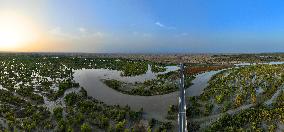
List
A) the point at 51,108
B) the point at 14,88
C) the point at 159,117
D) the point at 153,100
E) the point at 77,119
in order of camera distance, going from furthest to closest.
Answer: the point at 14,88 < the point at 153,100 < the point at 51,108 < the point at 159,117 < the point at 77,119

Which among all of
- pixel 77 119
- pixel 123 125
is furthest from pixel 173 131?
pixel 77 119

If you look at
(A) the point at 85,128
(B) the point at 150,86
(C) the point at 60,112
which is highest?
(B) the point at 150,86

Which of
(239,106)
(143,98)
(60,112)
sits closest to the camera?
(60,112)

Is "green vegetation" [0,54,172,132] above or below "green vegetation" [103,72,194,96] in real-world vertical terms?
below

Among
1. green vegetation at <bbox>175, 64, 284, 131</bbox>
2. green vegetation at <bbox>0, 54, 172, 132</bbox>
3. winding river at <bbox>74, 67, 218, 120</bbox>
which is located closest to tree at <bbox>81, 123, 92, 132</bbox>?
green vegetation at <bbox>0, 54, 172, 132</bbox>

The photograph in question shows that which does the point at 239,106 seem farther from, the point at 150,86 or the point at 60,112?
the point at 60,112

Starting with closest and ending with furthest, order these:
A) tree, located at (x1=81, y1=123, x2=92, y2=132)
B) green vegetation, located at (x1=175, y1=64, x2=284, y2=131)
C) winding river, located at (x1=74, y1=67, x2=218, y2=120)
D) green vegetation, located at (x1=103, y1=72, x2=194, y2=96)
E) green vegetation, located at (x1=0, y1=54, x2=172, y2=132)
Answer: tree, located at (x1=81, y1=123, x2=92, y2=132) → green vegetation, located at (x1=175, y1=64, x2=284, y2=131) → green vegetation, located at (x1=0, y1=54, x2=172, y2=132) → winding river, located at (x1=74, y1=67, x2=218, y2=120) → green vegetation, located at (x1=103, y1=72, x2=194, y2=96)

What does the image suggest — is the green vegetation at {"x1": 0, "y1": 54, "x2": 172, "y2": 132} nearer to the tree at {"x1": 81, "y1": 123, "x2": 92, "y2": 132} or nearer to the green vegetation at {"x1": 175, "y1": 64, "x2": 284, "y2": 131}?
the tree at {"x1": 81, "y1": 123, "x2": 92, "y2": 132}

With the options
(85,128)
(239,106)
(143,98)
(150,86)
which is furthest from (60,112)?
(150,86)

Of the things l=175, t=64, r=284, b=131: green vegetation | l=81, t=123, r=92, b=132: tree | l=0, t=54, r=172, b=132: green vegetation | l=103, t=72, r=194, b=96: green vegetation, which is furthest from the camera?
l=103, t=72, r=194, b=96: green vegetation

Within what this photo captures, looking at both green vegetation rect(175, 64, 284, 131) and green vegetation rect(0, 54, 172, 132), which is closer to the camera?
green vegetation rect(175, 64, 284, 131)

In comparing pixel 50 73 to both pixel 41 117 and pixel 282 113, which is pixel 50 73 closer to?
pixel 41 117
